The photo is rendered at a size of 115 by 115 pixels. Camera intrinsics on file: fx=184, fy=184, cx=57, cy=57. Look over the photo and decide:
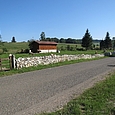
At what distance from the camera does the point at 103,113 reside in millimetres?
4953

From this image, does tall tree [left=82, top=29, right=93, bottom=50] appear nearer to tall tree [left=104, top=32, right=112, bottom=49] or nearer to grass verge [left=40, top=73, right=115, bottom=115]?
tall tree [left=104, top=32, right=112, bottom=49]

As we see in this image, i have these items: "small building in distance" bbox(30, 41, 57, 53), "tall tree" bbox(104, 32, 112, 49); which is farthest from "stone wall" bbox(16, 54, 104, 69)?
"tall tree" bbox(104, 32, 112, 49)

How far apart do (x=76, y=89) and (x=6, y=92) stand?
298 cm

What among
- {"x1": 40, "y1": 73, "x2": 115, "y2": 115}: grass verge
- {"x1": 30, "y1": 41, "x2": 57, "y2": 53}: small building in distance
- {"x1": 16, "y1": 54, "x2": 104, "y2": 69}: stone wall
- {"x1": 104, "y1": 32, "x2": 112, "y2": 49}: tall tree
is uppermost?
{"x1": 104, "y1": 32, "x2": 112, "y2": 49}: tall tree

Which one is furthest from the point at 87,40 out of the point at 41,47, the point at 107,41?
the point at 41,47

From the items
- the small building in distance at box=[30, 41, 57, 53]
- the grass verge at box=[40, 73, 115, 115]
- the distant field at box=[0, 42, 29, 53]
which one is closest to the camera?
the grass verge at box=[40, 73, 115, 115]

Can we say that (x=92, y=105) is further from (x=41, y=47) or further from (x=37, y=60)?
(x=41, y=47)

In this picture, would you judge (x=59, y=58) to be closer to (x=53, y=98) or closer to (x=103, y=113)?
(x=53, y=98)

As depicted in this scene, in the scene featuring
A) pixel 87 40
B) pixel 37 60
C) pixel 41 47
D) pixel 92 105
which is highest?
pixel 87 40

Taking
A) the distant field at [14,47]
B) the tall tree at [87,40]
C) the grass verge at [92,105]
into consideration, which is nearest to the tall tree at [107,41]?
the tall tree at [87,40]

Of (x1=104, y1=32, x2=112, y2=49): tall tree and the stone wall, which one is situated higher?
(x1=104, y1=32, x2=112, y2=49): tall tree

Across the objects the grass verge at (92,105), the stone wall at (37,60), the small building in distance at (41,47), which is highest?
the small building in distance at (41,47)

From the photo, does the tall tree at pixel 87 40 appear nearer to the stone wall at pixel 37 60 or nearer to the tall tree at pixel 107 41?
the tall tree at pixel 107 41

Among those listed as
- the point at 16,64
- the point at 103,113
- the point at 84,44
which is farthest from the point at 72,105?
the point at 84,44
